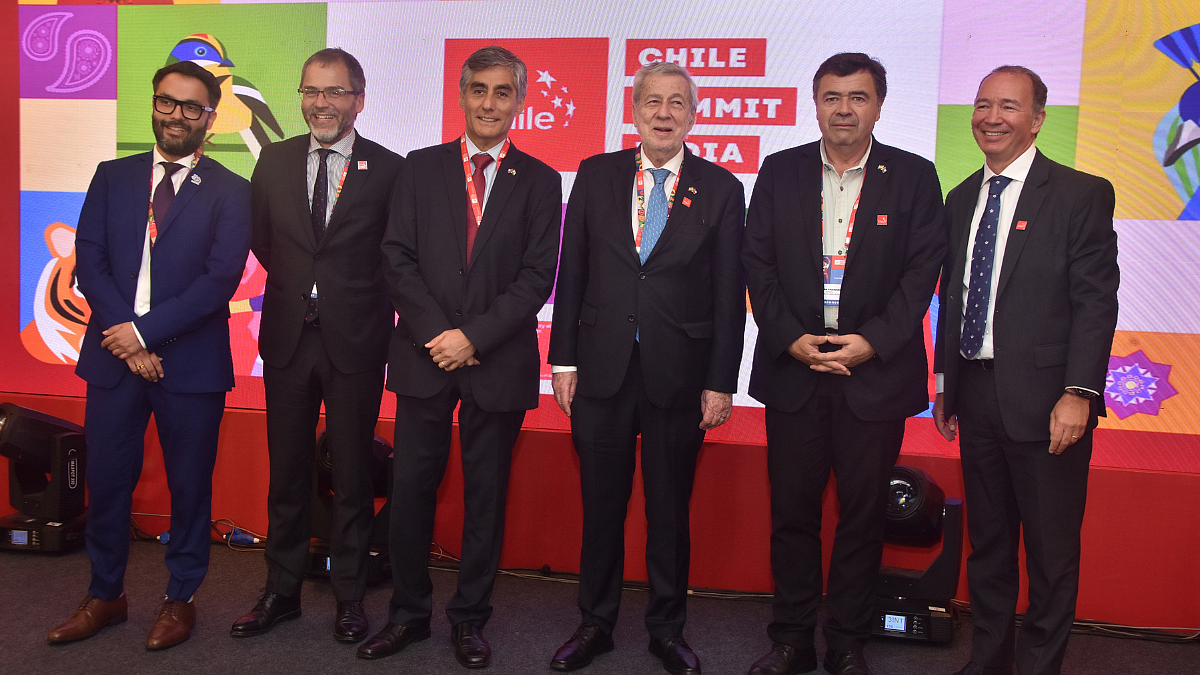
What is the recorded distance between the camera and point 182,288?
9.62ft

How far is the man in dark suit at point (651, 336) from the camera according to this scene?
274 cm

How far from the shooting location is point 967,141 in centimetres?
352

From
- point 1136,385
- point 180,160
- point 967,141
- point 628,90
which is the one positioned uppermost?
point 628,90

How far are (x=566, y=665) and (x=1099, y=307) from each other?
197cm

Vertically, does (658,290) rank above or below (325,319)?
above

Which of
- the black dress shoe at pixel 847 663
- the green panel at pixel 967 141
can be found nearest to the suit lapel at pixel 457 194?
the black dress shoe at pixel 847 663

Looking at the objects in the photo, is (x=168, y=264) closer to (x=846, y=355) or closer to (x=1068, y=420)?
(x=846, y=355)

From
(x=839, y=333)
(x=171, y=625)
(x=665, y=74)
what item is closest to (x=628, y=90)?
(x=665, y=74)

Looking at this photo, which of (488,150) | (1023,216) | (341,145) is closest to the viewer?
(1023,216)

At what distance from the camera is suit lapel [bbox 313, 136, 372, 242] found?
9.61 feet

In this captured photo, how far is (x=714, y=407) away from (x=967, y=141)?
1.71 meters

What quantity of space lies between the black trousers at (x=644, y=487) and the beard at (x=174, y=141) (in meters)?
1.62

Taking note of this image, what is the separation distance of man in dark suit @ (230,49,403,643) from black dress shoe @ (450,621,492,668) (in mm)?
370

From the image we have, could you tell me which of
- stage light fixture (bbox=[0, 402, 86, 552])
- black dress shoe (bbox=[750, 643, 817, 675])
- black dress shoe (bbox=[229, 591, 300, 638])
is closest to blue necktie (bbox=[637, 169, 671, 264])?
black dress shoe (bbox=[750, 643, 817, 675])
